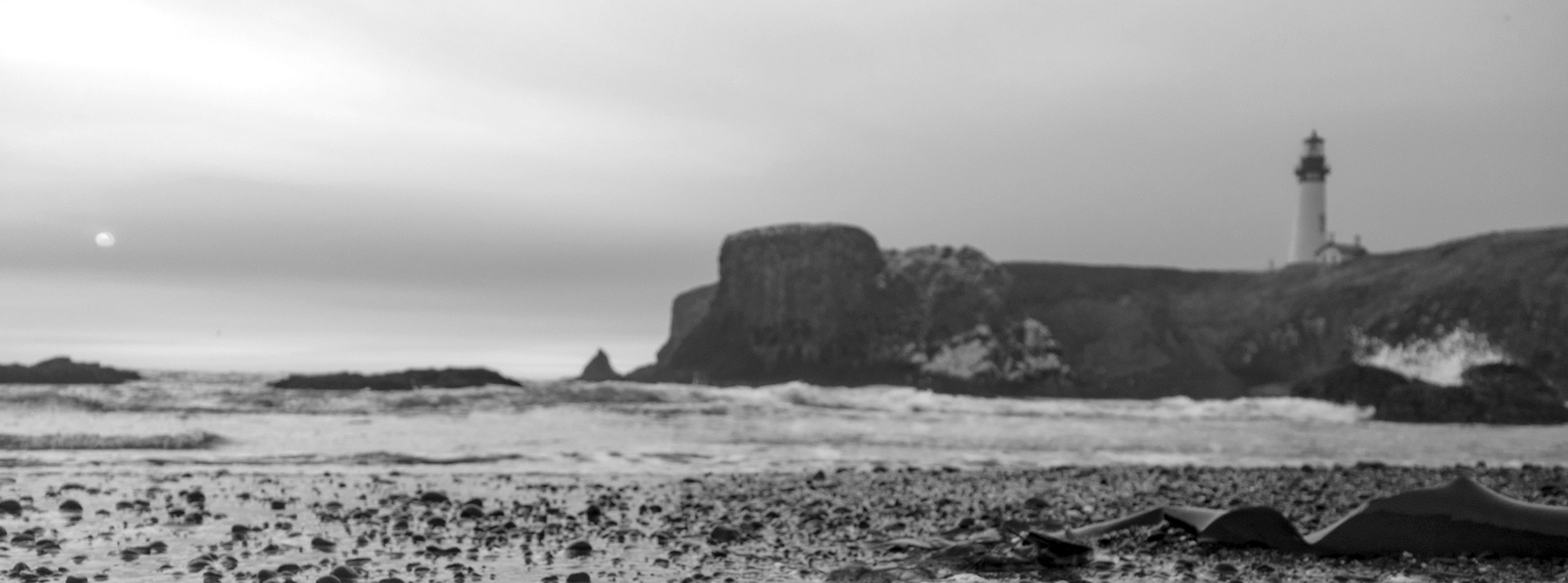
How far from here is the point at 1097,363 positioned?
74875 millimetres

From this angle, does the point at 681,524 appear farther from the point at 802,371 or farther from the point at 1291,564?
the point at 802,371

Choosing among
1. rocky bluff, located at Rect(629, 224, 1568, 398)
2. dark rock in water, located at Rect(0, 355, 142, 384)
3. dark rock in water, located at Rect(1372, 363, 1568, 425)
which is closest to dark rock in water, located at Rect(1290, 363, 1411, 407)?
dark rock in water, located at Rect(1372, 363, 1568, 425)

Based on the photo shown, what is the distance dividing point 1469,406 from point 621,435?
28364mm

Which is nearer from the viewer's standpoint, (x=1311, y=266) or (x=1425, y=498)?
(x=1425, y=498)

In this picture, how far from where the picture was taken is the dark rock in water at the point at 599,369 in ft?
259

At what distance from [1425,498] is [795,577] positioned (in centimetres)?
338

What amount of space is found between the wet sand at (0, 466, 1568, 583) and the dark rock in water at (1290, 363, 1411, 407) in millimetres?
27721

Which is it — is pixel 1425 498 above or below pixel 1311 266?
below

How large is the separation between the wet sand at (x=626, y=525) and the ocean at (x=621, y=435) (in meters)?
1.69

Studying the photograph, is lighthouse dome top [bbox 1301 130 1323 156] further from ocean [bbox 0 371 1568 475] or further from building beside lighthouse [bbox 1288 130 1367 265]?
ocean [bbox 0 371 1568 475]

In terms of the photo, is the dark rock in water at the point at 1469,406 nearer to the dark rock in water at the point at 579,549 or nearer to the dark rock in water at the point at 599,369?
the dark rock in water at the point at 579,549

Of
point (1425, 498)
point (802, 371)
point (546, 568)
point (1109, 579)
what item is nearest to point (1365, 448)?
point (1425, 498)

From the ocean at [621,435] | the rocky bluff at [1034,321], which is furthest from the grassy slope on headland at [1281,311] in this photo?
the ocean at [621,435]

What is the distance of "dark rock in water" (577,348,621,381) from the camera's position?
259ft
